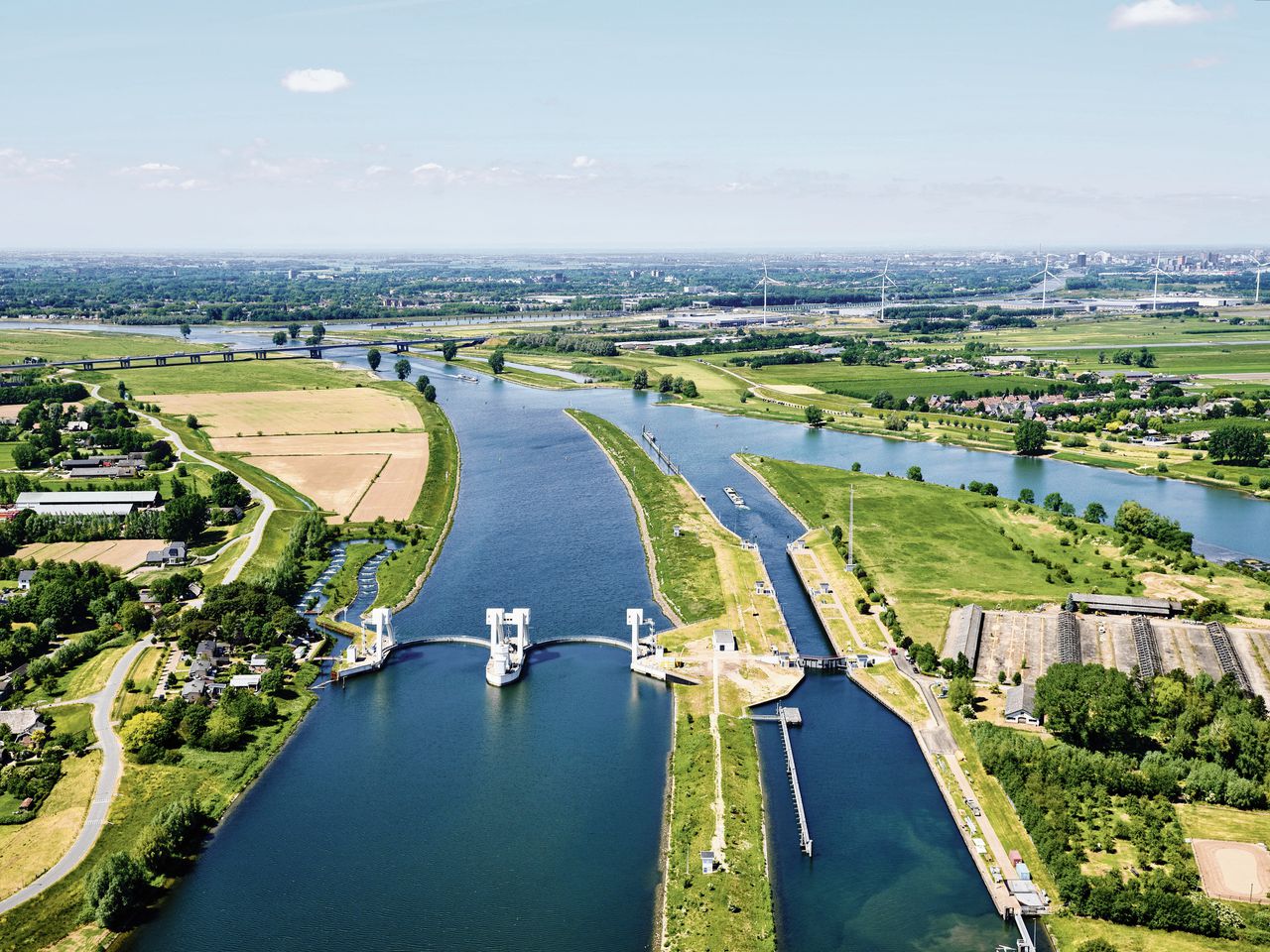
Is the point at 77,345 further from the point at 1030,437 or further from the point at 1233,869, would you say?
the point at 1233,869

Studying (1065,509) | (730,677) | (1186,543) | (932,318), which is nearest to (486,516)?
(730,677)

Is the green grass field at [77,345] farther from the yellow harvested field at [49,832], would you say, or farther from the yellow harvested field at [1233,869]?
the yellow harvested field at [1233,869]

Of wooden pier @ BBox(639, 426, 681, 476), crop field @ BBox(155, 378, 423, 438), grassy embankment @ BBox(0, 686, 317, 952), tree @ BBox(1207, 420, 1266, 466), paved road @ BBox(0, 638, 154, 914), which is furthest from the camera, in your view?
crop field @ BBox(155, 378, 423, 438)

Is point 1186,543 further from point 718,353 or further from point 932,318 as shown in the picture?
point 932,318

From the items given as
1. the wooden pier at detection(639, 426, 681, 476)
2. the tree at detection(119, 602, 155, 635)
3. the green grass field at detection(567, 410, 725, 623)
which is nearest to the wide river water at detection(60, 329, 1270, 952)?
the green grass field at detection(567, 410, 725, 623)

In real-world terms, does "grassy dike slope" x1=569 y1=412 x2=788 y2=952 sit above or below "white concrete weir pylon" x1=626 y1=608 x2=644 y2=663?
below

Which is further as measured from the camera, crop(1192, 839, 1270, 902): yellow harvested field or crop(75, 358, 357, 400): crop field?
crop(75, 358, 357, 400): crop field

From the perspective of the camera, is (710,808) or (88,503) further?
(88,503)

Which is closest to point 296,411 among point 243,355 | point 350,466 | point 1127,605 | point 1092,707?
point 350,466

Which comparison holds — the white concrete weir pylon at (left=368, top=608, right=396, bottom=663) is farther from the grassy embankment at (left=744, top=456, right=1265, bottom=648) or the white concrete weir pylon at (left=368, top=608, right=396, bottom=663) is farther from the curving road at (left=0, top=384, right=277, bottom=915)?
the grassy embankment at (left=744, top=456, right=1265, bottom=648)
